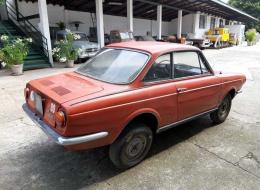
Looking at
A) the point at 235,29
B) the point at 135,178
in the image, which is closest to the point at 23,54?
the point at 135,178

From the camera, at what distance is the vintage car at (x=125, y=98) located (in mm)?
2613

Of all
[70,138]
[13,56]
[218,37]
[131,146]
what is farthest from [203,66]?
[218,37]

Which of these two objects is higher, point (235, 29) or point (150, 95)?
point (235, 29)

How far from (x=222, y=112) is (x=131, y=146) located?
8.09 ft

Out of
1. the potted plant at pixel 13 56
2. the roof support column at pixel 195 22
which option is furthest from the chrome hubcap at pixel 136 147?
the roof support column at pixel 195 22

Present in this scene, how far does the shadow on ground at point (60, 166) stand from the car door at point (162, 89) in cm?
67

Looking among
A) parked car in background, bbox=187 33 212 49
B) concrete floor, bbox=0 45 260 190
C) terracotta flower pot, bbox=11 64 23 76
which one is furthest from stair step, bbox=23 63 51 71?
parked car in background, bbox=187 33 212 49

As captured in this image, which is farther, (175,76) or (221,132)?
(221,132)

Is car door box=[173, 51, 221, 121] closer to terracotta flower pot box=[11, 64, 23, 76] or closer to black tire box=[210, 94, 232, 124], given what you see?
black tire box=[210, 94, 232, 124]

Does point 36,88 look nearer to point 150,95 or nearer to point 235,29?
point 150,95

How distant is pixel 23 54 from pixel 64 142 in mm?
8348

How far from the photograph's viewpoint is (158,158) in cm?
348

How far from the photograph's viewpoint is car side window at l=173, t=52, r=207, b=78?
3658 mm

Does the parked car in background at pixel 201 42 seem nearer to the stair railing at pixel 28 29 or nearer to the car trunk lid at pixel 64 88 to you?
the stair railing at pixel 28 29
